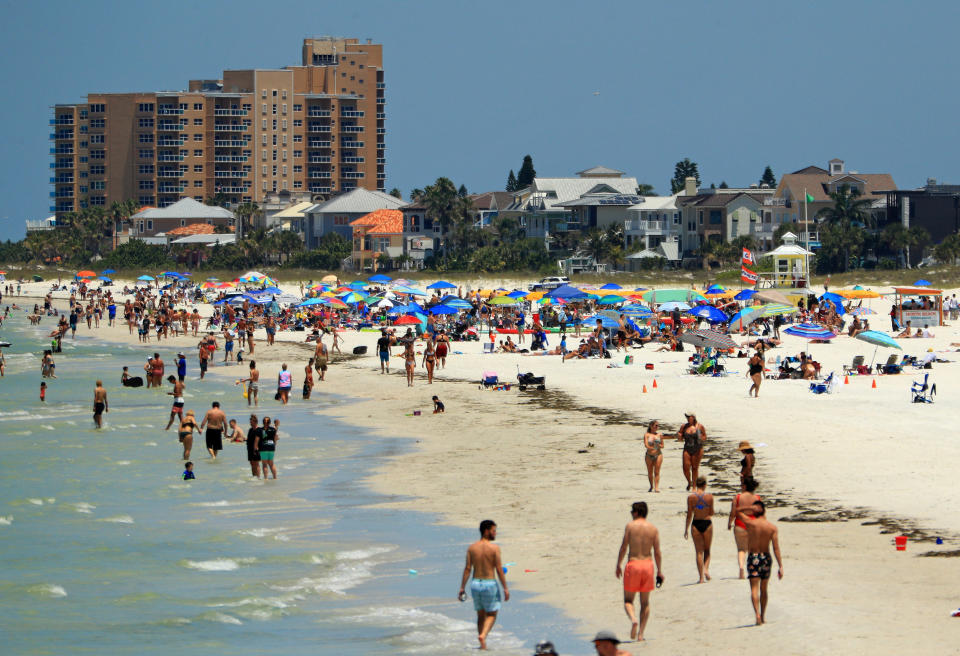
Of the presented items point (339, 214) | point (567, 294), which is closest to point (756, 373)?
point (567, 294)

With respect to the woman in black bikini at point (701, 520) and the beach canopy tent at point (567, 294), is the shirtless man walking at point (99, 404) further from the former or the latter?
the beach canopy tent at point (567, 294)

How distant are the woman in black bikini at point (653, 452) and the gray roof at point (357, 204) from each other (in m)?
95.8

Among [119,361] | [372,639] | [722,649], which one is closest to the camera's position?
[722,649]

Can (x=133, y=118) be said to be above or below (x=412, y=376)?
above

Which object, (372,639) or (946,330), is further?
(946,330)

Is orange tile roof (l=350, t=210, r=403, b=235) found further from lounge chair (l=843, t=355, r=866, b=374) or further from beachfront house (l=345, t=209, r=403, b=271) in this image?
lounge chair (l=843, t=355, r=866, b=374)

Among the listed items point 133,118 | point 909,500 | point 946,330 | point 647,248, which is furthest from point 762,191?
point 909,500

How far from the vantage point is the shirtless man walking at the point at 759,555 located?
10844 mm

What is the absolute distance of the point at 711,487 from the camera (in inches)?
690

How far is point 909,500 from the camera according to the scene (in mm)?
15656

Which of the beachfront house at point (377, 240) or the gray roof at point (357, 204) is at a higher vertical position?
the gray roof at point (357, 204)

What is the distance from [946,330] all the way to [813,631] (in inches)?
1417

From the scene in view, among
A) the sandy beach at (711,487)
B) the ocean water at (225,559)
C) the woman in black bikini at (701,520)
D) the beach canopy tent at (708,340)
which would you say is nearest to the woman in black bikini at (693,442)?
the sandy beach at (711,487)

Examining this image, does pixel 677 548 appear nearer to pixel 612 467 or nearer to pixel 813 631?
pixel 813 631
